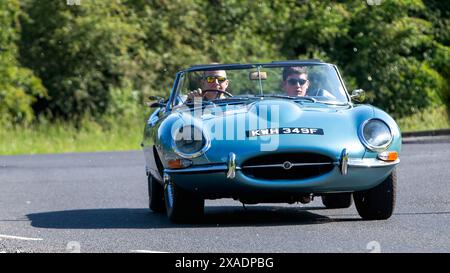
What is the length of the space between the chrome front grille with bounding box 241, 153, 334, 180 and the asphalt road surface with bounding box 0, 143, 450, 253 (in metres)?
0.38

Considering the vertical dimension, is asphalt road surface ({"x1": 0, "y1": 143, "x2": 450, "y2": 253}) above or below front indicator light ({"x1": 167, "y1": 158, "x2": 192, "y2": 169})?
below

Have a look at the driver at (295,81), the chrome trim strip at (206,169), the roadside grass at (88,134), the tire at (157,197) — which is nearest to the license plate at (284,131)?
the chrome trim strip at (206,169)

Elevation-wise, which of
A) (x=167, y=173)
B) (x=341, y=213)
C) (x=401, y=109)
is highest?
(x=167, y=173)

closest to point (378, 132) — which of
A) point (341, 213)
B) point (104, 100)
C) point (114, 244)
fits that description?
point (341, 213)

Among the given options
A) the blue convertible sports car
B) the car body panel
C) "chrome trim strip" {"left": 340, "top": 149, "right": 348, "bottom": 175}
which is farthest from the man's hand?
"chrome trim strip" {"left": 340, "top": 149, "right": 348, "bottom": 175}

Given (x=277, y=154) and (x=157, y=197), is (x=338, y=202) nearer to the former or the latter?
(x=157, y=197)

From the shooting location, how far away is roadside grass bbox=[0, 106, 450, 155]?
87.8 ft

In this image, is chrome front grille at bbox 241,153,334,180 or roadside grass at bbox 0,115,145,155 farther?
roadside grass at bbox 0,115,145,155

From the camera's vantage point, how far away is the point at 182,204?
9.79 m

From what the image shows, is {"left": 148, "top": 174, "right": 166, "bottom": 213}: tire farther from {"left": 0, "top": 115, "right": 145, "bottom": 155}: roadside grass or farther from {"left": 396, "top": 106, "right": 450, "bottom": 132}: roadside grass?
{"left": 396, "top": 106, "right": 450, "bottom": 132}: roadside grass

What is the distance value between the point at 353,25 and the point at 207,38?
4.04 meters

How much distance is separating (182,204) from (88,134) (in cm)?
2027

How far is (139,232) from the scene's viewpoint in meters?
9.49
